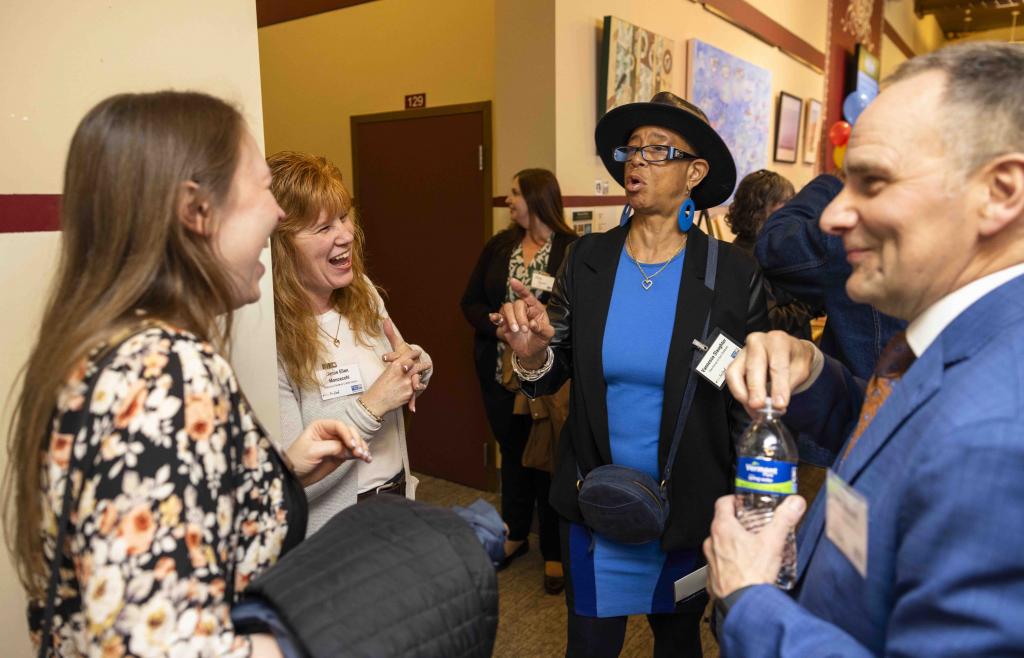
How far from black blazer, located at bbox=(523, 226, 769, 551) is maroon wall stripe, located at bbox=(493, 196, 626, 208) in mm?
1664

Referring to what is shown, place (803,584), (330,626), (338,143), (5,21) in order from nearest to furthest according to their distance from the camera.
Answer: (330,626), (803,584), (5,21), (338,143)

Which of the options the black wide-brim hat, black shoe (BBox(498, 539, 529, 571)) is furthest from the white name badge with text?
black shoe (BBox(498, 539, 529, 571))

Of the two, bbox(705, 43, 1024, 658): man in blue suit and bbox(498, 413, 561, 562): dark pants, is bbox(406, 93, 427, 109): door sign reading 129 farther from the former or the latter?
bbox(705, 43, 1024, 658): man in blue suit

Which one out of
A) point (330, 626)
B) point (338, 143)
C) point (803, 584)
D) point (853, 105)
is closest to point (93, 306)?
point (330, 626)

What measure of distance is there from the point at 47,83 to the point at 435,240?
317 cm

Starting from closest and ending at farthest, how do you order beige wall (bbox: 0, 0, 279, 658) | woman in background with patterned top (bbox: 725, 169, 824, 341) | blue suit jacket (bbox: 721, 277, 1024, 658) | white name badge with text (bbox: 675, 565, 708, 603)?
blue suit jacket (bbox: 721, 277, 1024, 658) → beige wall (bbox: 0, 0, 279, 658) → white name badge with text (bbox: 675, 565, 708, 603) → woman in background with patterned top (bbox: 725, 169, 824, 341)

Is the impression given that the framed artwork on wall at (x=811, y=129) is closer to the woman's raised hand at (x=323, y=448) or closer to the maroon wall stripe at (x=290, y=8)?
the maroon wall stripe at (x=290, y=8)

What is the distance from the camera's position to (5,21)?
118 centimetres

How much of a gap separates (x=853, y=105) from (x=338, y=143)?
368 centimetres

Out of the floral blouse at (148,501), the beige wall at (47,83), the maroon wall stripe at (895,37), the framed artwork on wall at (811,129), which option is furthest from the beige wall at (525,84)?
the maroon wall stripe at (895,37)

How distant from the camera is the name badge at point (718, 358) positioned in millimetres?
1721

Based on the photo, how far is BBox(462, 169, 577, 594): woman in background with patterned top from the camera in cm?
329

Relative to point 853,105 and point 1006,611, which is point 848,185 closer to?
point 1006,611

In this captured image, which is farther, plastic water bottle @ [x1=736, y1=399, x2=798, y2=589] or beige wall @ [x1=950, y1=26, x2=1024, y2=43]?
beige wall @ [x1=950, y1=26, x2=1024, y2=43]
